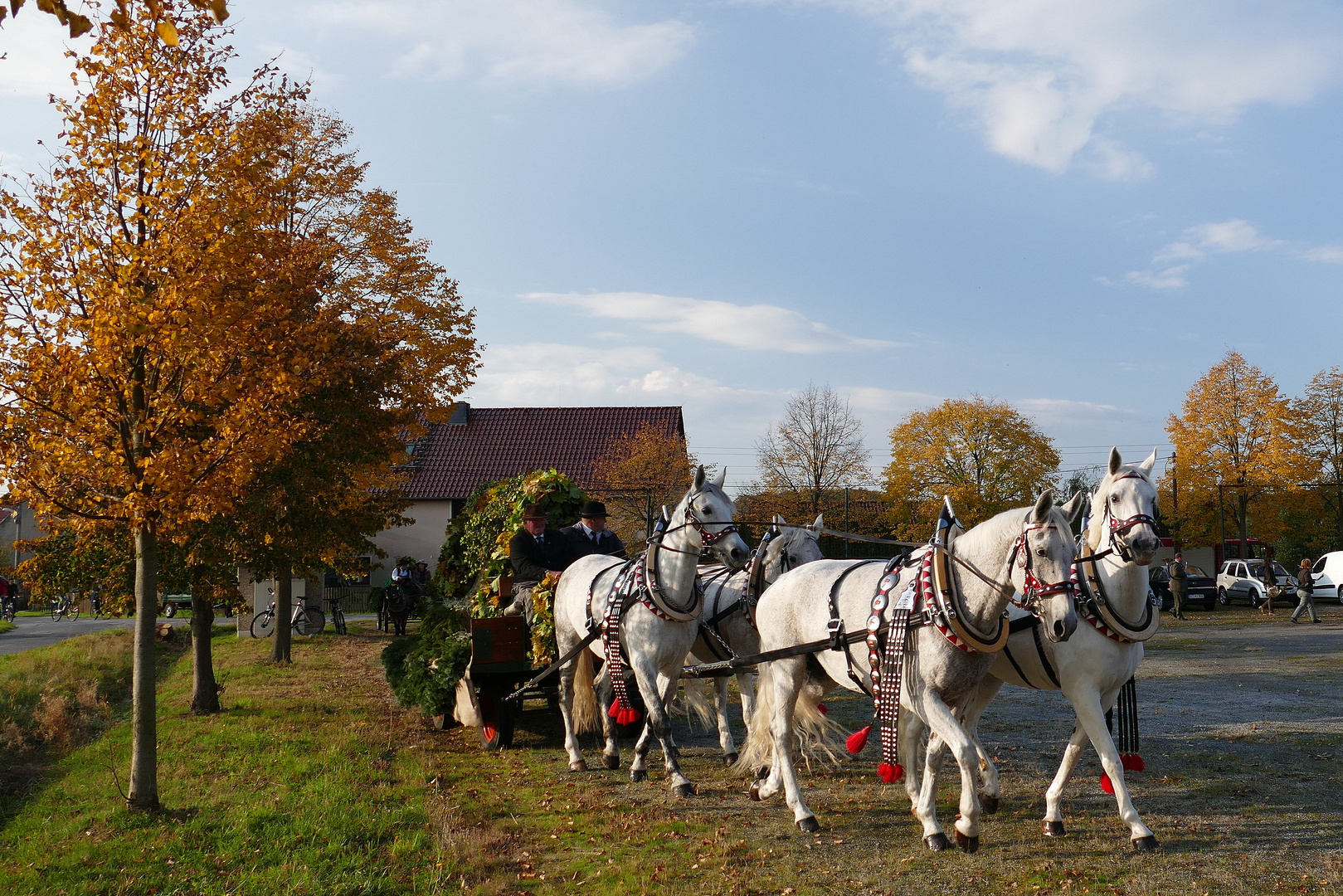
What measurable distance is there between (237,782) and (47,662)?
31.9 ft

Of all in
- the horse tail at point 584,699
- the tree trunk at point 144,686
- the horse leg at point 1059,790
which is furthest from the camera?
the horse tail at point 584,699

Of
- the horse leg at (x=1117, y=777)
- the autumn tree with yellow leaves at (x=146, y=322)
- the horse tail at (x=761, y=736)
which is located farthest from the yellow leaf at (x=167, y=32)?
the horse leg at (x=1117, y=777)

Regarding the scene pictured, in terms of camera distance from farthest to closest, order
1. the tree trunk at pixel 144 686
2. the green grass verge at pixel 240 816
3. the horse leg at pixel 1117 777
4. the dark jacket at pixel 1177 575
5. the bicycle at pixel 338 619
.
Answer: the dark jacket at pixel 1177 575 < the bicycle at pixel 338 619 < the tree trunk at pixel 144 686 < the horse leg at pixel 1117 777 < the green grass verge at pixel 240 816

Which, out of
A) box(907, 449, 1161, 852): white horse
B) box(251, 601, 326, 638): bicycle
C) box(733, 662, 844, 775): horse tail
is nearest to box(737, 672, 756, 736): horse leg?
box(733, 662, 844, 775): horse tail

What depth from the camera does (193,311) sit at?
20.2ft

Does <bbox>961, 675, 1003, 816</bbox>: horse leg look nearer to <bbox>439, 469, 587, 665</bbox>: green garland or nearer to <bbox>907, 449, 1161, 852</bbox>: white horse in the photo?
<bbox>907, 449, 1161, 852</bbox>: white horse

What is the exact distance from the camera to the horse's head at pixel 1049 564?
15.6ft

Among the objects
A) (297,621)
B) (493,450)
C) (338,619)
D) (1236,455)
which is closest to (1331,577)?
(1236,455)

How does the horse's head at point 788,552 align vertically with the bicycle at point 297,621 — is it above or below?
above

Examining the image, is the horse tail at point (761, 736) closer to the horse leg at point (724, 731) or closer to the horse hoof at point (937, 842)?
the horse leg at point (724, 731)

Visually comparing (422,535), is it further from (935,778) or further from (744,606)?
(935,778)

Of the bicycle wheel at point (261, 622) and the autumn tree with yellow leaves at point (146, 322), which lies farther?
the bicycle wheel at point (261, 622)

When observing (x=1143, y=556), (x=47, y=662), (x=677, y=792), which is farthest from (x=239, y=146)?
(x=47, y=662)

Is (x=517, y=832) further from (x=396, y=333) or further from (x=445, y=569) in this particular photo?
(x=396, y=333)
